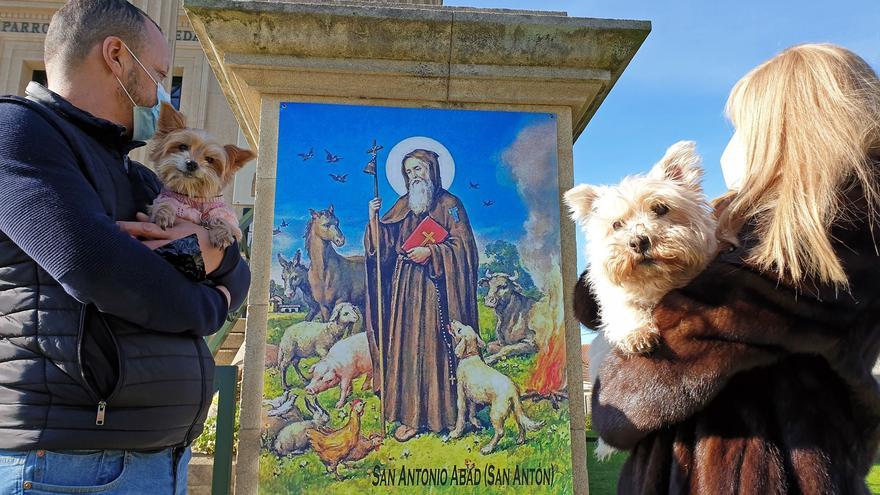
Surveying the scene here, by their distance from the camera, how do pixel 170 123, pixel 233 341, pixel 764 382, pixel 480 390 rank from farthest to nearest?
pixel 233 341
pixel 480 390
pixel 170 123
pixel 764 382

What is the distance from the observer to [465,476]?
11.1 feet

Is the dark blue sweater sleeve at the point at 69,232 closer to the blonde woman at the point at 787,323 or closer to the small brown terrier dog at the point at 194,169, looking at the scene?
the small brown terrier dog at the point at 194,169

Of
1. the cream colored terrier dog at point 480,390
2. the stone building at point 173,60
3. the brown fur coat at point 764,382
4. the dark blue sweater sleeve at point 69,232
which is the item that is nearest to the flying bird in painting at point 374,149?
the cream colored terrier dog at point 480,390

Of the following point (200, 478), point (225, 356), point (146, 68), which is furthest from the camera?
point (225, 356)

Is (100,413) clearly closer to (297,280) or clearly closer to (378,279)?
(297,280)

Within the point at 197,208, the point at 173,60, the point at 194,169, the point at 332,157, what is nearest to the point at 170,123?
the point at 194,169

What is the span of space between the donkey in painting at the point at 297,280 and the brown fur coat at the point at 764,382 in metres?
2.13

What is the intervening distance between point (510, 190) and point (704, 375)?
2.28 metres

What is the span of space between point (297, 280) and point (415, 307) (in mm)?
700

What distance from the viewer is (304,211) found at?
11.8ft

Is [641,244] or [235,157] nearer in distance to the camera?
[641,244]

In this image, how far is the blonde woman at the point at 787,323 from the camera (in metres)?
1.59

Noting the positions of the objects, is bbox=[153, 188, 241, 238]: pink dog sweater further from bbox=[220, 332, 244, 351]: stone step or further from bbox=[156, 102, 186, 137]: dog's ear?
bbox=[220, 332, 244, 351]: stone step


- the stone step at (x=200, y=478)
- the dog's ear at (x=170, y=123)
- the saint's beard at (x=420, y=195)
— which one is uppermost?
the dog's ear at (x=170, y=123)
